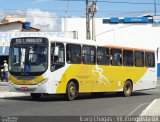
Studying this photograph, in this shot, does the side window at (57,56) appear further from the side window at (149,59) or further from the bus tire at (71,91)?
the side window at (149,59)

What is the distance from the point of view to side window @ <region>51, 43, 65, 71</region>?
70.2 feet

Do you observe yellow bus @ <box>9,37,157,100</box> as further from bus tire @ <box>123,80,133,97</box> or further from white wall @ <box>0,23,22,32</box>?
white wall @ <box>0,23,22,32</box>

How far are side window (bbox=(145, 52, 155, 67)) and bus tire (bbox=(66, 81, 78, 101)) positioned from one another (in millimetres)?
7696

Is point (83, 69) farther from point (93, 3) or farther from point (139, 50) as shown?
point (93, 3)

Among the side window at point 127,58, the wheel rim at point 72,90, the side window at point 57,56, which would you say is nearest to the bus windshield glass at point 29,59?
the side window at point 57,56

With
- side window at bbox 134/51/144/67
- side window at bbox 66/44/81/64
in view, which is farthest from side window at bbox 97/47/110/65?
side window at bbox 134/51/144/67

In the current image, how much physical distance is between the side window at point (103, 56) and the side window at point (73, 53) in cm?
189

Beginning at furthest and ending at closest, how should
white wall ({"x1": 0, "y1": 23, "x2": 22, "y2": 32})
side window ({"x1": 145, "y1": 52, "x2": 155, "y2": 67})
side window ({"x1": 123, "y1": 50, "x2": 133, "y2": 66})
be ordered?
white wall ({"x1": 0, "y1": 23, "x2": 22, "y2": 32}), side window ({"x1": 145, "y1": 52, "x2": 155, "y2": 67}), side window ({"x1": 123, "y1": 50, "x2": 133, "y2": 66})

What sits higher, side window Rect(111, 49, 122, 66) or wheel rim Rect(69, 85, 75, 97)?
side window Rect(111, 49, 122, 66)

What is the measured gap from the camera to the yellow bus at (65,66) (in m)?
21.3

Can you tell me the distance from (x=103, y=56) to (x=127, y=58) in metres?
2.53

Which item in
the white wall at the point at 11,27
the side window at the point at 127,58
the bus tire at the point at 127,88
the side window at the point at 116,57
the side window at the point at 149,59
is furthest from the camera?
the white wall at the point at 11,27

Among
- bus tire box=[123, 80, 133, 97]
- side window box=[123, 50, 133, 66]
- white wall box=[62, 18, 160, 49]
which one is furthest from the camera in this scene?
white wall box=[62, 18, 160, 49]

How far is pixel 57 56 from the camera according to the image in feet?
70.8
